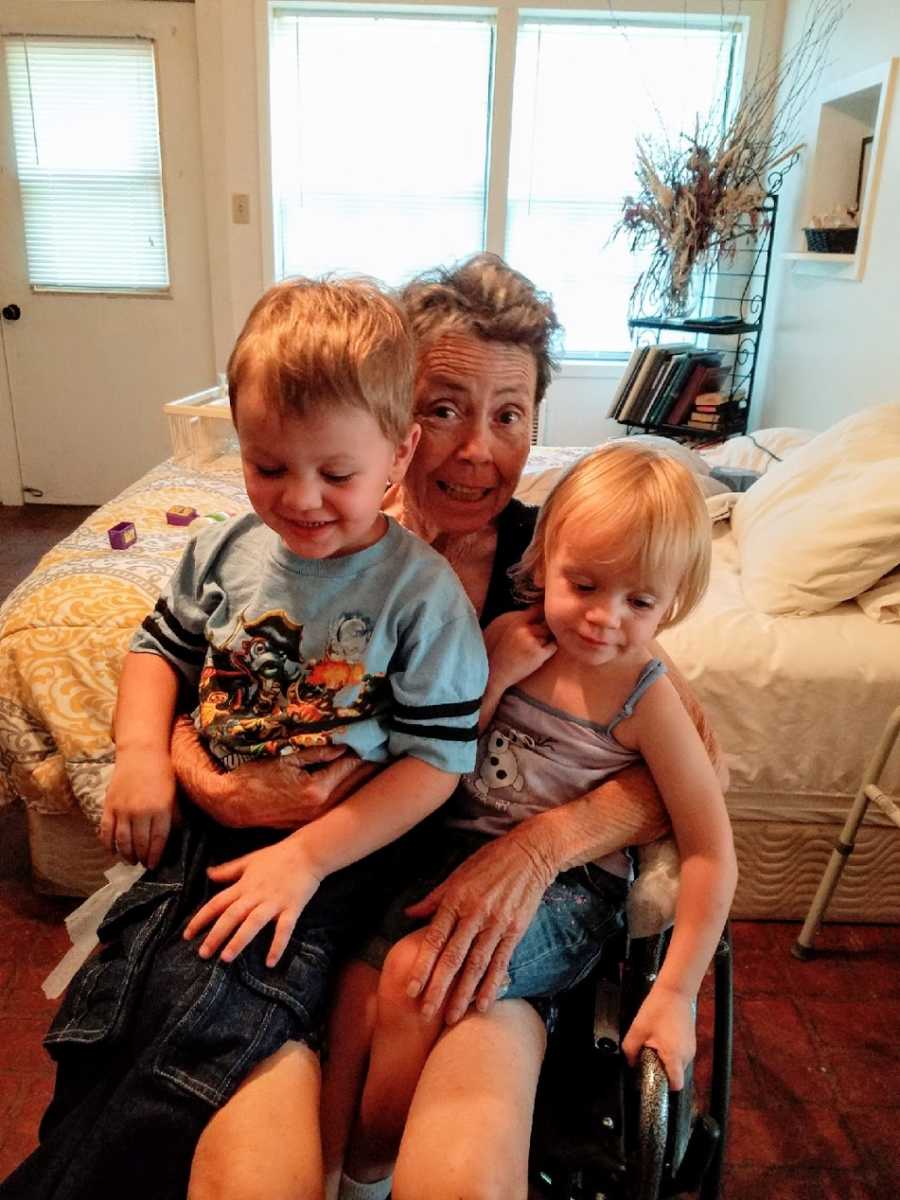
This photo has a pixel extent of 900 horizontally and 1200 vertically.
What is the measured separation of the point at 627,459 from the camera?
93cm

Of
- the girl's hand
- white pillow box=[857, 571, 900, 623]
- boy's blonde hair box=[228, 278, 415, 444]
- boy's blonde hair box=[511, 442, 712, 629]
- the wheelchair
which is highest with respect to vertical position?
boy's blonde hair box=[228, 278, 415, 444]

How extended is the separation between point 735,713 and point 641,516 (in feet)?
3.23

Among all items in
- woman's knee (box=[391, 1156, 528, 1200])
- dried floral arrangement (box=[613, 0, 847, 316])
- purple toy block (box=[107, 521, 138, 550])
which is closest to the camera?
woman's knee (box=[391, 1156, 528, 1200])

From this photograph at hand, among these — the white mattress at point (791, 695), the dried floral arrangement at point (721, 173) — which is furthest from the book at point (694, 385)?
the white mattress at point (791, 695)

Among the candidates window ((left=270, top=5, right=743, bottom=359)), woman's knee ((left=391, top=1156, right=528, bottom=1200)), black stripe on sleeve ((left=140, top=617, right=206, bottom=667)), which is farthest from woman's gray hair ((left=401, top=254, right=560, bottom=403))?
window ((left=270, top=5, right=743, bottom=359))

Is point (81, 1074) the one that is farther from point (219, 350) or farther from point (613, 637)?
point (219, 350)

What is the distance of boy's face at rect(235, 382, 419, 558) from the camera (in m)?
0.82

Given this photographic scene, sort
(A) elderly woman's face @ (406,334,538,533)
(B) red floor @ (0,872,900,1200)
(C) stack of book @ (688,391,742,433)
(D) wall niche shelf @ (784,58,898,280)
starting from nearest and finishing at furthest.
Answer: (A) elderly woman's face @ (406,334,538,533) → (B) red floor @ (0,872,900,1200) → (D) wall niche shelf @ (784,58,898,280) → (C) stack of book @ (688,391,742,433)

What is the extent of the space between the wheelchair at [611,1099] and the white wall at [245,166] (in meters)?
3.65

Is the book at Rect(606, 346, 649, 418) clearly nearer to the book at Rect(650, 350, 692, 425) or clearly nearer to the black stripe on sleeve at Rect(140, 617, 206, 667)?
the book at Rect(650, 350, 692, 425)

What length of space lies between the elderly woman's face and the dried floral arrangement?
2.78 metres

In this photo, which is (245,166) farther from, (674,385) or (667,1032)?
(667,1032)

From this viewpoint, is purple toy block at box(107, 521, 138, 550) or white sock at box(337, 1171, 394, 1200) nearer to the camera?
white sock at box(337, 1171, 394, 1200)

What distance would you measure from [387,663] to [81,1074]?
0.48 m
